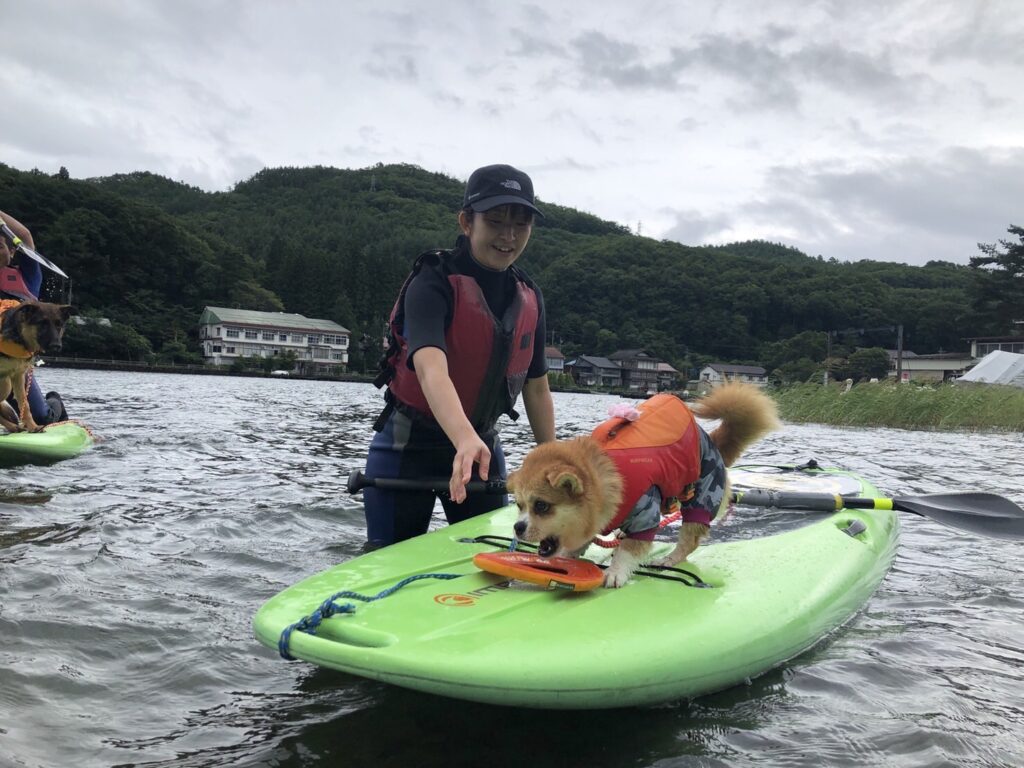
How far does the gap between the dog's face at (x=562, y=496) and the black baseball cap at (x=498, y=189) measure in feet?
3.95

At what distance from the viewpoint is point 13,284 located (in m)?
9.83

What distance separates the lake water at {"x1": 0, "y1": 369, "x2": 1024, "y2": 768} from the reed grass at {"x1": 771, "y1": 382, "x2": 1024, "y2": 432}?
64.8 feet

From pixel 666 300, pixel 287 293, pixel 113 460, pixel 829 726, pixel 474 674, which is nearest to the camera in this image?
pixel 474 674

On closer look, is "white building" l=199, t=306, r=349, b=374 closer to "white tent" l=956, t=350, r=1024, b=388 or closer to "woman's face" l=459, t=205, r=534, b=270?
"white tent" l=956, t=350, r=1024, b=388

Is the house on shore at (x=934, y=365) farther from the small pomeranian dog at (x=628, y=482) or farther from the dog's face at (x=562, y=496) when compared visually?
the dog's face at (x=562, y=496)

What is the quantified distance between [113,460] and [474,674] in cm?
912

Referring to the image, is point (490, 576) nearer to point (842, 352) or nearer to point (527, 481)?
point (527, 481)

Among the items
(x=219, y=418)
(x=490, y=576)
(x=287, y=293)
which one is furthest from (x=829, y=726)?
(x=287, y=293)

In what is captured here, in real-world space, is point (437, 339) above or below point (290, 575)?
above

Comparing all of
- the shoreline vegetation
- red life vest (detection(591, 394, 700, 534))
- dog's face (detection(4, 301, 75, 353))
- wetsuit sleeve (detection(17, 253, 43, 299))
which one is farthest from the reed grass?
red life vest (detection(591, 394, 700, 534))

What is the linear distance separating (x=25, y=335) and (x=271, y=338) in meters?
88.6

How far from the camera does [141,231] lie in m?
92.2

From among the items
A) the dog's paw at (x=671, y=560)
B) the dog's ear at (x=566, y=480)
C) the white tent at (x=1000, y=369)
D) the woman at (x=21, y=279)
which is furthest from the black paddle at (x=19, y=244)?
the white tent at (x=1000, y=369)

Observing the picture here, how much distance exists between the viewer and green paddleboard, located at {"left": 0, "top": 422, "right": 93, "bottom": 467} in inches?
356
